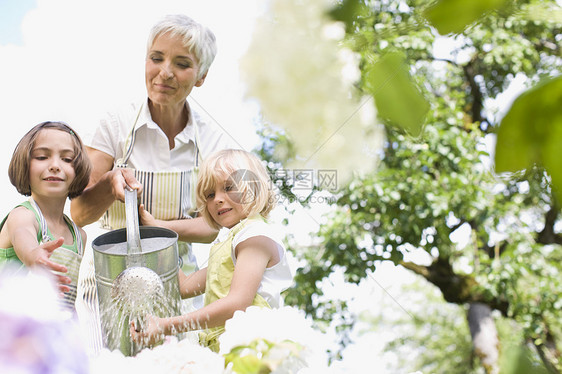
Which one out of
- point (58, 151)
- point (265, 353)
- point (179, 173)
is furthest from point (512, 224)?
point (265, 353)

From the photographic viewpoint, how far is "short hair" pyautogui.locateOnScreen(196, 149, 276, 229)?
680mm

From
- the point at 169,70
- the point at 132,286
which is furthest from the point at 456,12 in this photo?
the point at 169,70

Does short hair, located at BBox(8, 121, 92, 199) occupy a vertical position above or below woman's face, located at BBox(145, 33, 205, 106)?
below

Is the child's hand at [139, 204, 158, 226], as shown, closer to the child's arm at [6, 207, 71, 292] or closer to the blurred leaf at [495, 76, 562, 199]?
the child's arm at [6, 207, 71, 292]

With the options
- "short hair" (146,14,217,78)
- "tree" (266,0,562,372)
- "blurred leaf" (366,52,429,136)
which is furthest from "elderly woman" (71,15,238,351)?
"tree" (266,0,562,372)

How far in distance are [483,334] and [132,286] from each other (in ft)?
Result: 8.43

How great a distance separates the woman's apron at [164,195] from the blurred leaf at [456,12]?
65cm

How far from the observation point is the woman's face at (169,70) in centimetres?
73

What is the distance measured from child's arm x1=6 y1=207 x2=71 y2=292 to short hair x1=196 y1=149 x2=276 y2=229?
0.64 feet

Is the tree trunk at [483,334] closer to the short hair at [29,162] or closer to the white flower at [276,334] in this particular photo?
the short hair at [29,162]

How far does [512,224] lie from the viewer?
2490 millimetres

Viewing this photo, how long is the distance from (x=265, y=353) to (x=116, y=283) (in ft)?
→ 1.00

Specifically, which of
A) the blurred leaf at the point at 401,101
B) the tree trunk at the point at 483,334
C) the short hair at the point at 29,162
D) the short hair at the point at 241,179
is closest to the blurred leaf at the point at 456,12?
the blurred leaf at the point at 401,101

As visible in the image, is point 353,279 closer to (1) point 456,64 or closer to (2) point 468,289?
(2) point 468,289
